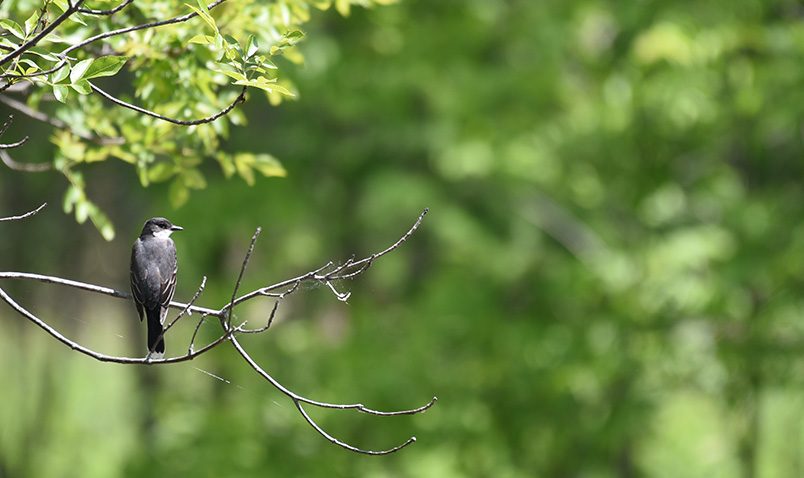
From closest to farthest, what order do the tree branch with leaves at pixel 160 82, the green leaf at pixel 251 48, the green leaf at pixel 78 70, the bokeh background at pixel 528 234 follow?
1. the green leaf at pixel 78 70
2. the green leaf at pixel 251 48
3. the tree branch with leaves at pixel 160 82
4. the bokeh background at pixel 528 234

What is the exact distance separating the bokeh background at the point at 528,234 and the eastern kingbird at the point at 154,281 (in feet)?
17.3

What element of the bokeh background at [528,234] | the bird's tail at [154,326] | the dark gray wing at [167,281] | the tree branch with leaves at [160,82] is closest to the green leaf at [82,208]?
the tree branch with leaves at [160,82]

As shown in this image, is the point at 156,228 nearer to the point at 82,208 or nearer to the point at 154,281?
the point at 82,208

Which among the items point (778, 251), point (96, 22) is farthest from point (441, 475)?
point (96, 22)

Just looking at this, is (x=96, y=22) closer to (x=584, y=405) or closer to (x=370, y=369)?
(x=370, y=369)

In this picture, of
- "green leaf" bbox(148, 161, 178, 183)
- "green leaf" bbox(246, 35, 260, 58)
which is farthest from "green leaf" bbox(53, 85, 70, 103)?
"green leaf" bbox(148, 161, 178, 183)

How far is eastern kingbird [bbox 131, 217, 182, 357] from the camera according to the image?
3685 mm

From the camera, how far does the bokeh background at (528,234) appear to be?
893cm

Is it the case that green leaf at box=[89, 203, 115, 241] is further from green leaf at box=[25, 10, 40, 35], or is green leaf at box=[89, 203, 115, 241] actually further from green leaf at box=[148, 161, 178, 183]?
green leaf at box=[25, 10, 40, 35]

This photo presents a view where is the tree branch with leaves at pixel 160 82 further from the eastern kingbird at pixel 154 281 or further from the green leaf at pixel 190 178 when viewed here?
the eastern kingbird at pixel 154 281

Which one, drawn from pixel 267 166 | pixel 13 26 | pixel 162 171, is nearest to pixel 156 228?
pixel 162 171

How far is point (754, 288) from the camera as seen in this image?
9086mm

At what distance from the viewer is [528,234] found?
10875 mm

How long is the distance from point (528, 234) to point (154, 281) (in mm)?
7403
